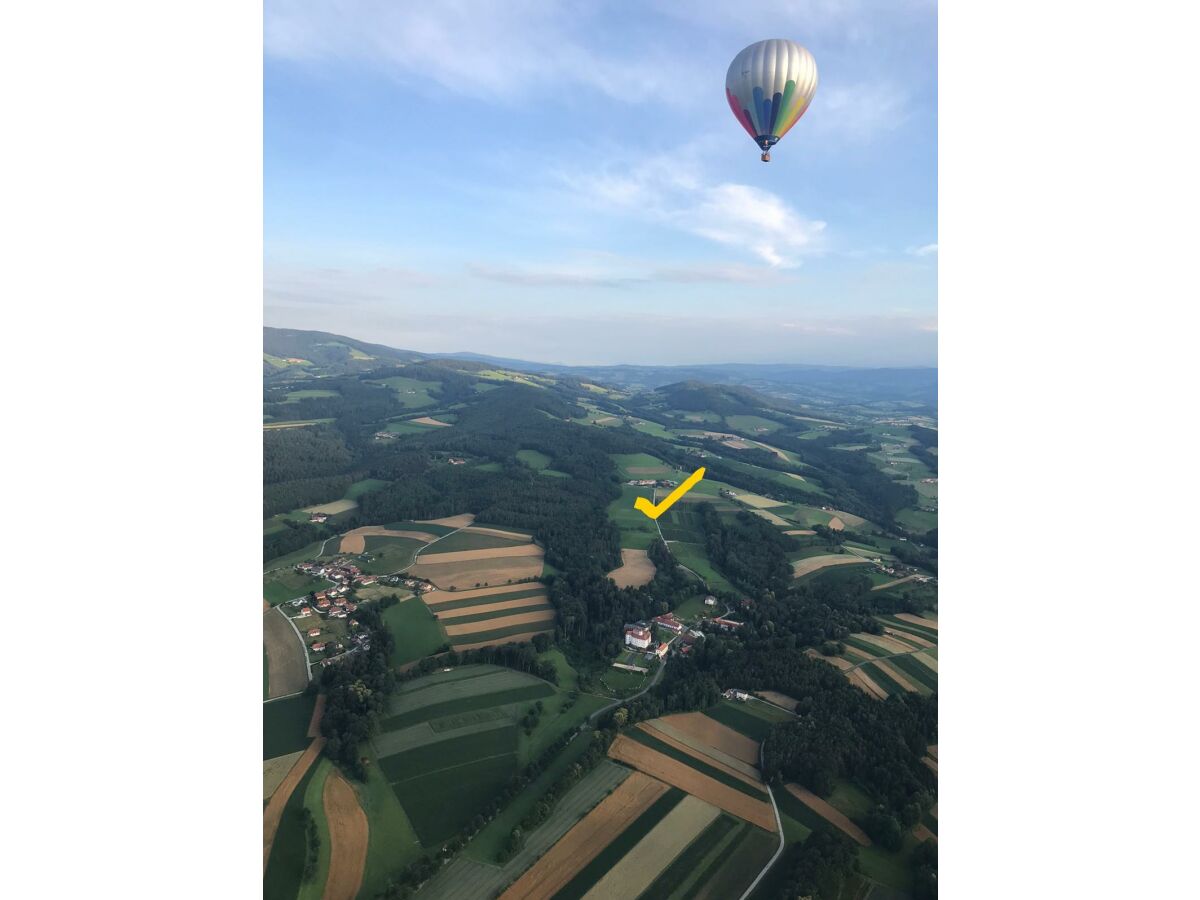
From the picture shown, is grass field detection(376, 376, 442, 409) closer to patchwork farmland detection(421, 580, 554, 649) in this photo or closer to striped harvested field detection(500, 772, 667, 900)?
patchwork farmland detection(421, 580, 554, 649)

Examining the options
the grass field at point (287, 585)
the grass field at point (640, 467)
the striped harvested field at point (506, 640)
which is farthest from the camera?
the grass field at point (640, 467)

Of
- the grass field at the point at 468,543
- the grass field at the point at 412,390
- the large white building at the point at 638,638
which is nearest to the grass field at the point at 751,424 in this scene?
the grass field at the point at 412,390

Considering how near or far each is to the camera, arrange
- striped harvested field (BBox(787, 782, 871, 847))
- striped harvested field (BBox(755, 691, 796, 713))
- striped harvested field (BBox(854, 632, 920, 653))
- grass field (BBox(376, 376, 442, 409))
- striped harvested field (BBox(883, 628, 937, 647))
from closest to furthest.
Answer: striped harvested field (BBox(787, 782, 871, 847)) → striped harvested field (BBox(755, 691, 796, 713)) → striped harvested field (BBox(854, 632, 920, 653)) → striped harvested field (BBox(883, 628, 937, 647)) → grass field (BBox(376, 376, 442, 409))

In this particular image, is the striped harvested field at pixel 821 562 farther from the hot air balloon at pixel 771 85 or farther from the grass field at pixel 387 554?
the hot air balloon at pixel 771 85

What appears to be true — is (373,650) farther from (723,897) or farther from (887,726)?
(887,726)

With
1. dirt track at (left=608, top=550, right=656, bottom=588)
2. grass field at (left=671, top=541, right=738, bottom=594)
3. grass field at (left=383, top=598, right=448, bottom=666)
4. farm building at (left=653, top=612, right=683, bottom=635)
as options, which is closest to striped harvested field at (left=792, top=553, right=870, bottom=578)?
grass field at (left=671, top=541, right=738, bottom=594)

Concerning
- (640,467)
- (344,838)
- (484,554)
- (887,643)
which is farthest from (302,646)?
(640,467)

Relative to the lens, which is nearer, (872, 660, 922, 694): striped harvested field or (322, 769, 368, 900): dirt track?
(322, 769, 368, 900): dirt track
